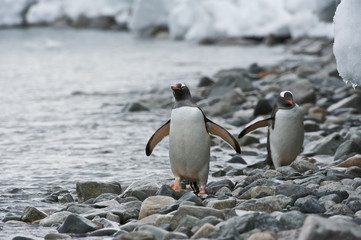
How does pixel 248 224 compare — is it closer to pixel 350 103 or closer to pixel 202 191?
pixel 202 191

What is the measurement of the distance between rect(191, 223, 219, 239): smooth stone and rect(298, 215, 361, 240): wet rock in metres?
0.59

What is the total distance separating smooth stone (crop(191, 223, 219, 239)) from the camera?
316 cm

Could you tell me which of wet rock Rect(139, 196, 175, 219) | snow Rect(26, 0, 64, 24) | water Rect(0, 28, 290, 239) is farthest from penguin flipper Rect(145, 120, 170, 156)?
snow Rect(26, 0, 64, 24)

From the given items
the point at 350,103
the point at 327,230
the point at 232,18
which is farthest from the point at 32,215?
the point at 232,18

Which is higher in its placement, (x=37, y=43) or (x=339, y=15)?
(x=339, y=15)

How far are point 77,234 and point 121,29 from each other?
82.3 ft

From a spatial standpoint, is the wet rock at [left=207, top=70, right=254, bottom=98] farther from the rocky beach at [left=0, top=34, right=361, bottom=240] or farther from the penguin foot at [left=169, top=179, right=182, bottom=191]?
the penguin foot at [left=169, top=179, right=182, bottom=191]

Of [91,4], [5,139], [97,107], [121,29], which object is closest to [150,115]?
[97,107]

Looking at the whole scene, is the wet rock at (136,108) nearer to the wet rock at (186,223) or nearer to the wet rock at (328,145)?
the wet rock at (328,145)

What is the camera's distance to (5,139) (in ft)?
24.1

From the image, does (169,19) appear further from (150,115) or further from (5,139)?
(5,139)

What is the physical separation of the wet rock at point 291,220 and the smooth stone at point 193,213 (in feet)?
1.16

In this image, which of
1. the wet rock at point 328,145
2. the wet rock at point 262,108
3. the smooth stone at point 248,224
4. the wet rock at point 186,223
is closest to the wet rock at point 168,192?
the wet rock at point 186,223

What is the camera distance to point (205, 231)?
316 cm
